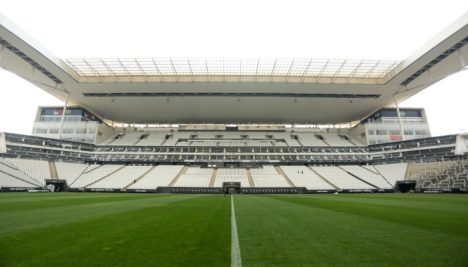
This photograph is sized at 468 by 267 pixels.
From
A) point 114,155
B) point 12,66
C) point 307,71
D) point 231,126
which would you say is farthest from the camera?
point 231,126

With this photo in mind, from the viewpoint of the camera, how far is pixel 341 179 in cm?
3831

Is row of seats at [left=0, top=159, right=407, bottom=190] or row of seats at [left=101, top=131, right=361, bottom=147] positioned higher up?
row of seats at [left=101, top=131, right=361, bottom=147]

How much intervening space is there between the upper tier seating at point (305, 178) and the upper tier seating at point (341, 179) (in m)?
1.61

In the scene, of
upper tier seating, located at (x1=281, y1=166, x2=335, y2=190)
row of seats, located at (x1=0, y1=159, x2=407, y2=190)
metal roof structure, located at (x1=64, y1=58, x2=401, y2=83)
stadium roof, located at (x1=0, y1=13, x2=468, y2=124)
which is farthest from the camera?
upper tier seating, located at (x1=281, y1=166, x2=335, y2=190)

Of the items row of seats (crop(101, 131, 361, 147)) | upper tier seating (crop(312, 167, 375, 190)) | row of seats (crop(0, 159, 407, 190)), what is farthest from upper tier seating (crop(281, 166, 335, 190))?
row of seats (crop(101, 131, 361, 147))

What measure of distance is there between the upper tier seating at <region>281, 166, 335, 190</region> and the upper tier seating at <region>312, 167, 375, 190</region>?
1610mm

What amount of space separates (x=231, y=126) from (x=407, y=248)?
54.5 metres

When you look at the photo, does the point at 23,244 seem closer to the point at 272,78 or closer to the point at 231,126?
the point at 272,78

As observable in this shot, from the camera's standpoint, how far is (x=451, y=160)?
33812mm

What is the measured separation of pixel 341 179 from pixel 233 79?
23453 mm

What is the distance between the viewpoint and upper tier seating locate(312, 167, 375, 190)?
118ft

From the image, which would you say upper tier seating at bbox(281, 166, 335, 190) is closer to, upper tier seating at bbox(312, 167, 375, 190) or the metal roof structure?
upper tier seating at bbox(312, 167, 375, 190)

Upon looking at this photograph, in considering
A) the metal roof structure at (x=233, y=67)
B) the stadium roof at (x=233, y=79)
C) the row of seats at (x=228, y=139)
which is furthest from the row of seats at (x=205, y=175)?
the metal roof structure at (x=233, y=67)

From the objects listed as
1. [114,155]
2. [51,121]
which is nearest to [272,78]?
[114,155]
